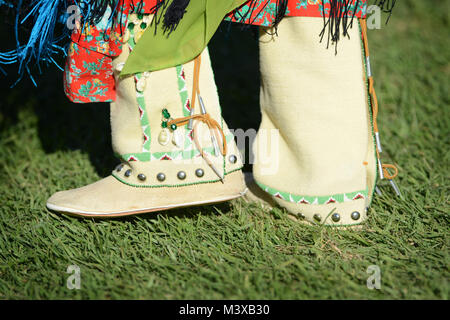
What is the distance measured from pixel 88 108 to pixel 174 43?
3.69 feet

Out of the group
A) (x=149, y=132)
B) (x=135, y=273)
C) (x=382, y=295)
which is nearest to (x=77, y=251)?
(x=135, y=273)

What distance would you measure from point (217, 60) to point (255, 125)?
2.22ft

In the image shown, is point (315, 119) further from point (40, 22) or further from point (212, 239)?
point (40, 22)

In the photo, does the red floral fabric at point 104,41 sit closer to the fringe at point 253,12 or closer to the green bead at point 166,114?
the fringe at point 253,12

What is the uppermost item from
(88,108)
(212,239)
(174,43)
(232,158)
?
(174,43)

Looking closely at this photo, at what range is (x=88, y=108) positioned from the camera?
7.55 ft

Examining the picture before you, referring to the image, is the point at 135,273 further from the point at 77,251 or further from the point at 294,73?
the point at 294,73

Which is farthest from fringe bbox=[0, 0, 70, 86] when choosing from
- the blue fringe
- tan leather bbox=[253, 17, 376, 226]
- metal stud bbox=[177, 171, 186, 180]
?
tan leather bbox=[253, 17, 376, 226]

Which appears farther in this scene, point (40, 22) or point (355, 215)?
point (355, 215)

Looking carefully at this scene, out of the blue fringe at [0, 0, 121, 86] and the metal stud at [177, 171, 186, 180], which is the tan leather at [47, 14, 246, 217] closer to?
the metal stud at [177, 171, 186, 180]

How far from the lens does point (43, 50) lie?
1357mm

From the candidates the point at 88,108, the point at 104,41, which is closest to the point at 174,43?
the point at 104,41

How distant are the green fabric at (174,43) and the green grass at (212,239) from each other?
464 millimetres

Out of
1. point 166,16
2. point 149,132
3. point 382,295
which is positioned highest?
point 166,16
